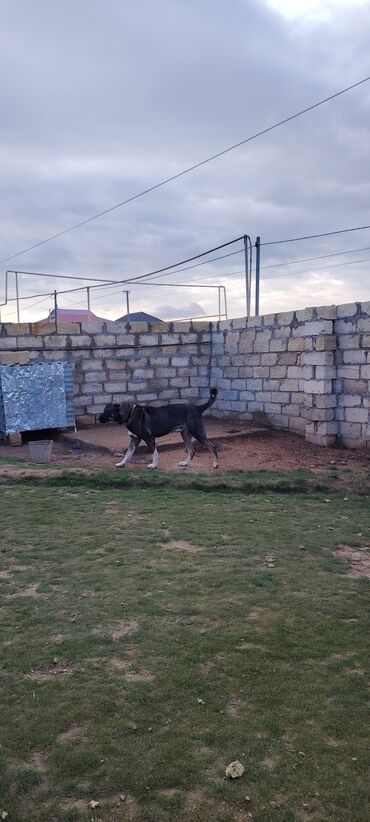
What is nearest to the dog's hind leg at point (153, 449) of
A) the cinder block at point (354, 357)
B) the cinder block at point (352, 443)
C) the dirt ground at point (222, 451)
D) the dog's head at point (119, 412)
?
the dirt ground at point (222, 451)

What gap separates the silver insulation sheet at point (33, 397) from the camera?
12.6 meters

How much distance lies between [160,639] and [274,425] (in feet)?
31.9

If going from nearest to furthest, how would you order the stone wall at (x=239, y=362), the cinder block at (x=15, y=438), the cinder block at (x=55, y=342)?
the stone wall at (x=239, y=362) < the cinder block at (x=15, y=438) < the cinder block at (x=55, y=342)

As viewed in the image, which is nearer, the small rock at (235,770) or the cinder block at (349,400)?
the small rock at (235,770)

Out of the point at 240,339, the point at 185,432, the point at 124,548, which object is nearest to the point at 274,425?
the point at 240,339

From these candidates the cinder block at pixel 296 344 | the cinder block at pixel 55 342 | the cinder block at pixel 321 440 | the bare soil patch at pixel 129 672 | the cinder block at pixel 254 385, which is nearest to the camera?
the bare soil patch at pixel 129 672

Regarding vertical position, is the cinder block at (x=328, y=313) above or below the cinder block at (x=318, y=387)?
above

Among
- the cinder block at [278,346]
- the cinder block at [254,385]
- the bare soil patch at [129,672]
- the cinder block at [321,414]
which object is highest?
the cinder block at [278,346]

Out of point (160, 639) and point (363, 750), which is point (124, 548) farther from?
point (363, 750)

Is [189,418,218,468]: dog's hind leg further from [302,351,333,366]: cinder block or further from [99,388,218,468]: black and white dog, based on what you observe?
[302,351,333,366]: cinder block

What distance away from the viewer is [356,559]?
5707 mm

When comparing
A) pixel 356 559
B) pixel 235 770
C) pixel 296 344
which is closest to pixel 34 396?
pixel 296 344

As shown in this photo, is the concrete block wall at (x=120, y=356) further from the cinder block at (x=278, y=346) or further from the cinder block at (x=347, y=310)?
the cinder block at (x=347, y=310)

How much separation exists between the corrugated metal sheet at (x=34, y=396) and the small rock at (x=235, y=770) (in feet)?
34.6
